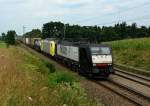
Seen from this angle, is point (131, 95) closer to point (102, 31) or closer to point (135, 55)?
point (135, 55)

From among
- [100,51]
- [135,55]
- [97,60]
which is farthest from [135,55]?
[97,60]

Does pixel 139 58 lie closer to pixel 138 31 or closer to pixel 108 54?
pixel 108 54

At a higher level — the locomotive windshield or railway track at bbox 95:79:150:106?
the locomotive windshield

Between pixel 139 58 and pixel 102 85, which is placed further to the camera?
pixel 139 58

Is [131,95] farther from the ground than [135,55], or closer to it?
closer to it

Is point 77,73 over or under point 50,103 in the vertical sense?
under

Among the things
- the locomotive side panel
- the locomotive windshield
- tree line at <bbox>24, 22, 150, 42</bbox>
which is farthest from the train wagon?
tree line at <bbox>24, 22, 150, 42</bbox>

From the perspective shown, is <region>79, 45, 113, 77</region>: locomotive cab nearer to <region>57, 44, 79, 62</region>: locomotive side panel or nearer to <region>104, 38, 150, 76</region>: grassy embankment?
<region>57, 44, 79, 62</region>: locomotive side panel

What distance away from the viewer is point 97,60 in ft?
88.2

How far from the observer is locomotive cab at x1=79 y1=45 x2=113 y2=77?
26.7 m

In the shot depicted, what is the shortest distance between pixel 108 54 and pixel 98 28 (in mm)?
73871

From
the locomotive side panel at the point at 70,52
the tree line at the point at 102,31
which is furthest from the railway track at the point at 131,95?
the tree line at the point at 102,31

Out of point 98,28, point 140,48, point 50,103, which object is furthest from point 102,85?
point 98,28

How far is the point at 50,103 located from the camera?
9172 millimetres
